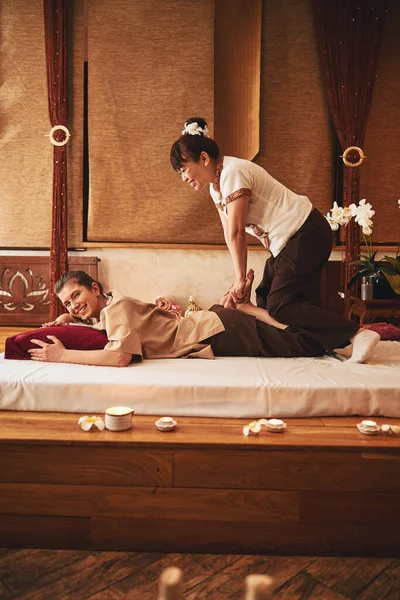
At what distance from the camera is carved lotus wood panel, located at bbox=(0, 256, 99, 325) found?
3.78 meters

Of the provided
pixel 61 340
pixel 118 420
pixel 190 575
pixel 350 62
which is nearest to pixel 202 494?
pixel 190 575

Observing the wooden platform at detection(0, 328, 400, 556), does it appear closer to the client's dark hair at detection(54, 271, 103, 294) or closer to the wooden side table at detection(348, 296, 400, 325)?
the client's dark hair at detection(54, 271, 103, 294)

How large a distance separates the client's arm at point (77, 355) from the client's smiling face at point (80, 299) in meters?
0.18

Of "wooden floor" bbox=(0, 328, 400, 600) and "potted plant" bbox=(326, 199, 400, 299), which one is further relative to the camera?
"potted plant" bbox=(326, 199, 400, 299)

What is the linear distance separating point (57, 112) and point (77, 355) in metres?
2.64

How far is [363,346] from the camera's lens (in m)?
1.86

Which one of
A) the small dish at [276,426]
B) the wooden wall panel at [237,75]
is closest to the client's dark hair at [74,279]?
the small dish at [276,426]

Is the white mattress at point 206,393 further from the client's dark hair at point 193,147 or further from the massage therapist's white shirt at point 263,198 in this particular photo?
the client's dark hair at point 193,147

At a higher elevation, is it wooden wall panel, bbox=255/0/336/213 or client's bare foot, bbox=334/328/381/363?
wooden wall panel, bbox=255/0/336/213

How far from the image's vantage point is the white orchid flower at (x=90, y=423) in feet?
4.53

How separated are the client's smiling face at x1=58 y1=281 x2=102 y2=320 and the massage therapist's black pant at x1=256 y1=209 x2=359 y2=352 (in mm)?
768

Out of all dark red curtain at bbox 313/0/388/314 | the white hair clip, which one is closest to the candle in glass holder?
the white hair clip

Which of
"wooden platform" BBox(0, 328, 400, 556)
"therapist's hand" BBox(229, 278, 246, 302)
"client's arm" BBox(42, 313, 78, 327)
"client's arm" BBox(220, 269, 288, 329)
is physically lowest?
"wooden platform" BBox(0, 328, 400, 556)

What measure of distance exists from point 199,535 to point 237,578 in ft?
0.50
